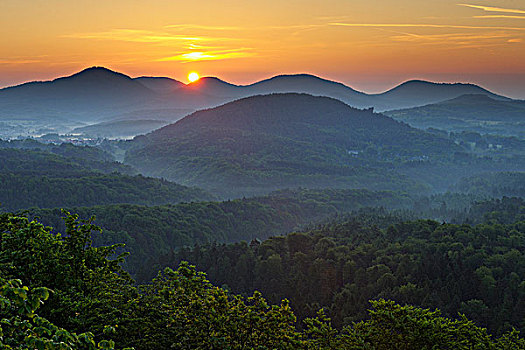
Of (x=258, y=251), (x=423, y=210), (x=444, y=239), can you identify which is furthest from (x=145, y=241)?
(x=423, y=210)

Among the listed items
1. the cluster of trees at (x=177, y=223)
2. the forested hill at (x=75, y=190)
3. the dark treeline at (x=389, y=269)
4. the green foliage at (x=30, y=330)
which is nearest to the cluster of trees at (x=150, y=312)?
the green foliage at (x=30, y=330)

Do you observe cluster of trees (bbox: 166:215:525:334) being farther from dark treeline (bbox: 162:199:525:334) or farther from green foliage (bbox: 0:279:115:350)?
green foliage (bbox: 0:279:115:350)

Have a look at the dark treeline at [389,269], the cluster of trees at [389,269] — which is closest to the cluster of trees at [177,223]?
the dark treeline at [389,269]

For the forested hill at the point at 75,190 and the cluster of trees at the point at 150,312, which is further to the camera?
the forested hill at the point at 75,190

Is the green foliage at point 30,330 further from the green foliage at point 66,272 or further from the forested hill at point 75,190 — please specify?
the forested hill at point 75,190

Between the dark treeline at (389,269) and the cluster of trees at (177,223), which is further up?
the dark treeline at (389,269)

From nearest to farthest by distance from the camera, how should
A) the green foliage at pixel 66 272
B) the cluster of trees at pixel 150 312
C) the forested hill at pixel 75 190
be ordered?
the green foliage at pixel 66 272 < the cluster of trees at pixel 150 312 < the forested hill at pixel 75 190

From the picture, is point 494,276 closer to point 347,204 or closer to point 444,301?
point 444,301

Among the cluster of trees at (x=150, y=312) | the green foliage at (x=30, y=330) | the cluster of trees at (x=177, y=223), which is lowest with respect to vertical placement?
the cluster of trees at (x=177, y=223)

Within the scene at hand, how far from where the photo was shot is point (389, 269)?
254 ft

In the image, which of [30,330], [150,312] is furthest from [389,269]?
[30,330]

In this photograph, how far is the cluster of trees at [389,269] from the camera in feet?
213

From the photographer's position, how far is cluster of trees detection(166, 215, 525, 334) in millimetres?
64875

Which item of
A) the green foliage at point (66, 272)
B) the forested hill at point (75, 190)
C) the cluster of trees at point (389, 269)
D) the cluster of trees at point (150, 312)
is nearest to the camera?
the green foliage at point (66, 272)
